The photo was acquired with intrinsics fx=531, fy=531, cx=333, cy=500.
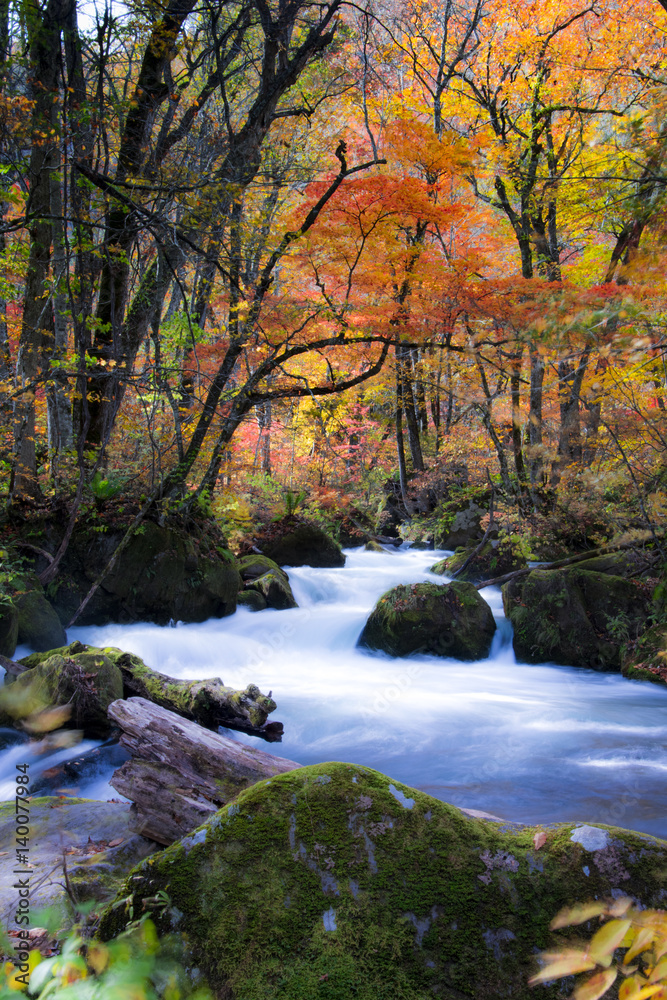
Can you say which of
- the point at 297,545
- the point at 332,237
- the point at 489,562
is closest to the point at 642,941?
the point at 332,237

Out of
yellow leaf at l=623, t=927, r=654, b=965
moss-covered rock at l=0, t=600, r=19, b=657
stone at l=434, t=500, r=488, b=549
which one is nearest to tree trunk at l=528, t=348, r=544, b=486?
stone at l=434, t=500, r=488, b=549

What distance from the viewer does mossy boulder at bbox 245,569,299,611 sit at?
32.4 ft

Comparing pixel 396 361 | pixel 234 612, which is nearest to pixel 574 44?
pixel 396 361

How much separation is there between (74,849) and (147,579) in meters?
5.35

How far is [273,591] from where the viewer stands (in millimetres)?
9961

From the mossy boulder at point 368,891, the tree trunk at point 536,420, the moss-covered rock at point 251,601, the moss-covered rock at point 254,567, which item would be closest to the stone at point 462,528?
the tree trunk at point 536,420

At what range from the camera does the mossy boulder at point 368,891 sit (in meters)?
1.57

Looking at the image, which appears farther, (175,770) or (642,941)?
(175,770)

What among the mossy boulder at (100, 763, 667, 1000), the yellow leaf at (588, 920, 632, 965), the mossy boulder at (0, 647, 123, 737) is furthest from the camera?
the mossy boulder at (0, 647, 123, 737)

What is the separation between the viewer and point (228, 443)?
348 inches

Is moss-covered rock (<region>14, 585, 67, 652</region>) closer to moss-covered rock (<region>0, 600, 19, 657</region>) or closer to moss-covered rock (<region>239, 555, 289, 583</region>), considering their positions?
moss-covered rock (<region>0, 600, 19, 657</region>)

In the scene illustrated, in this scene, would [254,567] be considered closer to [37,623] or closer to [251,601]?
[251,601]

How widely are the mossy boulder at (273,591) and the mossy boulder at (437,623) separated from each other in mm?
2333

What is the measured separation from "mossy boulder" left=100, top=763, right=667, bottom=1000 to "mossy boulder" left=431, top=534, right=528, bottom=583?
8838mm
